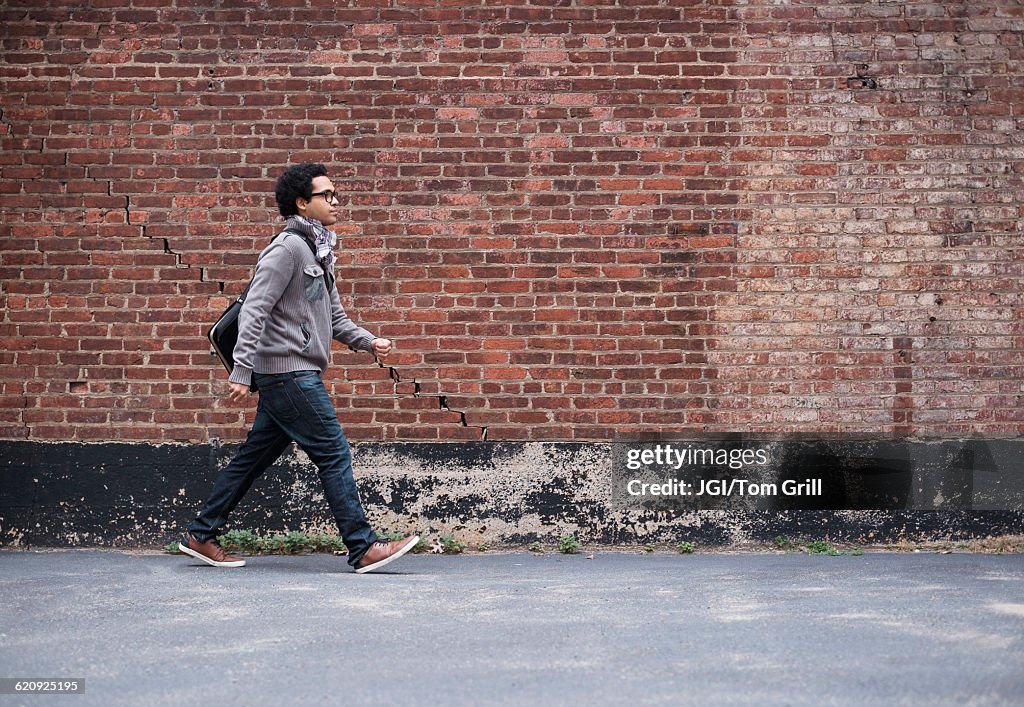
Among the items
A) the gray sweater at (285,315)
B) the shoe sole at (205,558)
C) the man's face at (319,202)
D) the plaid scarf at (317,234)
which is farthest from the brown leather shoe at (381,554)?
the man's face at (319,202)

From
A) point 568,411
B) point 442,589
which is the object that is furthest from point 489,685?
point 568,411

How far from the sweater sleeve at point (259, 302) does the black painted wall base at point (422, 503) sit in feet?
4.11

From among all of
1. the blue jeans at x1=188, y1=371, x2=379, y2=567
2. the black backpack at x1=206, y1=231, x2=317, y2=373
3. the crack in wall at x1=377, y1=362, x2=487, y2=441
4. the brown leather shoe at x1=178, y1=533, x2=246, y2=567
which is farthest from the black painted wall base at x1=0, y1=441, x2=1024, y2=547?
the black backpack at x1=206, y1=231, x2=317, y2=373

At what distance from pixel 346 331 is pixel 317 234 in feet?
1.71

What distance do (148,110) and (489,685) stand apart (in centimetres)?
455

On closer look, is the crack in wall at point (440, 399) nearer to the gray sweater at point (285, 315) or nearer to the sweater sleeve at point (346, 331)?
the sweater sleeve at point (346, 331)

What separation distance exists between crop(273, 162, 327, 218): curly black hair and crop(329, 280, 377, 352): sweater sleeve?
0.50m

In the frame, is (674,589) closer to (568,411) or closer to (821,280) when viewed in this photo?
(568,411)

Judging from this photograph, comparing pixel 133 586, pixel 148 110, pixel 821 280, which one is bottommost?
pixel 133 586

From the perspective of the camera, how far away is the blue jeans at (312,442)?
551cm

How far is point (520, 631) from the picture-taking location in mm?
4219

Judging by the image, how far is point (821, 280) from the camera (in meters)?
6.59

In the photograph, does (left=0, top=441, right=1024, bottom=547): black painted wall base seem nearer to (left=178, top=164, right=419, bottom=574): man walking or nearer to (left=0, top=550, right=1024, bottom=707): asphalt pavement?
(left=0, top=550, right=1024, bottom=707): asphalt pavement

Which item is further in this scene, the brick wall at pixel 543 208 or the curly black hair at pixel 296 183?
the brick wall at pixel 543 208
